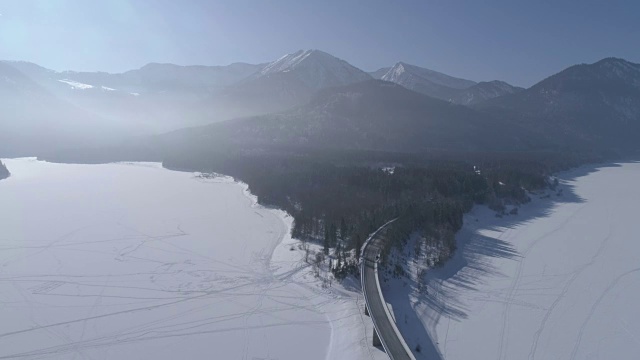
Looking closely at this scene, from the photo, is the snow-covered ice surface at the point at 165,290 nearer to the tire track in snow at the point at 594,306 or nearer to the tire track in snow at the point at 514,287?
the tire track in snow at the point at 514,287

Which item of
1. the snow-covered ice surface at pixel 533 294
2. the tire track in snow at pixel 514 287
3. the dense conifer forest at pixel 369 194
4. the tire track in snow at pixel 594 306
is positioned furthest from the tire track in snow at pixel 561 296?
the dense conifer forest at pixel 369 194

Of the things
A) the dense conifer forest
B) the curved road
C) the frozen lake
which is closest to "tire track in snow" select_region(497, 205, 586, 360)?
the dense conifer forest

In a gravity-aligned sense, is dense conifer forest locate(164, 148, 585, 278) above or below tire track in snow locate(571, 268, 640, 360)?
above

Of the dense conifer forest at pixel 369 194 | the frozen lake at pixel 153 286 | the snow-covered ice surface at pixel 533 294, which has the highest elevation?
the dense conifer forest at pixel 369 194

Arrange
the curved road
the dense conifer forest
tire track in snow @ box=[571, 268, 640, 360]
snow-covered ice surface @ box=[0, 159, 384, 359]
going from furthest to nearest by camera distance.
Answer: the dense conifer forest, tire track in snow @ box=[571, 268, 640, 360], snow-covered ice surface @ box=[0, 159, 384, 359], the curved road

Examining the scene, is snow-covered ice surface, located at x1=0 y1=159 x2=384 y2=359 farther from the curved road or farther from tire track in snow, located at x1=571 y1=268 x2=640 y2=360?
tire track in snow, located at x1=571 y1=268 x2=640 y2=360

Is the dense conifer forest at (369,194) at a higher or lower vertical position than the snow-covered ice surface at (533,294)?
higher
